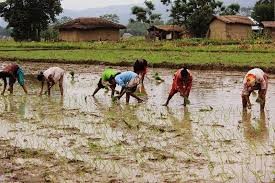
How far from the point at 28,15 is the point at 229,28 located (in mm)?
20000

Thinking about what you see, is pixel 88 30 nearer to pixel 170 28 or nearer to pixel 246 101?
pixel 170 28

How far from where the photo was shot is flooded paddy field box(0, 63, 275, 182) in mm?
6207

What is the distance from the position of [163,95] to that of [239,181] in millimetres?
8812

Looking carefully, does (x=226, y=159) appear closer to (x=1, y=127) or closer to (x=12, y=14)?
(x=1, y=127)

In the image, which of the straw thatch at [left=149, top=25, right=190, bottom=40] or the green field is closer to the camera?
the green field

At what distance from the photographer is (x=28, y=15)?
164ft

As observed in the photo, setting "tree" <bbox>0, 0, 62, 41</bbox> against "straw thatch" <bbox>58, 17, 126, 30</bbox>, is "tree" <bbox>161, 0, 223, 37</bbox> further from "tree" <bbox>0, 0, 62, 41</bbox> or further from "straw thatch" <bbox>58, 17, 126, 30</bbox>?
"tree" <bbox>0, 0, 62, 41</bbox>

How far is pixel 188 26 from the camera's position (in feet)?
165

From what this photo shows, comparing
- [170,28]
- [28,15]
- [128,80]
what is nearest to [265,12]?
[170,28]

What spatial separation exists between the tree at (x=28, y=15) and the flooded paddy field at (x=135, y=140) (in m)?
37.7

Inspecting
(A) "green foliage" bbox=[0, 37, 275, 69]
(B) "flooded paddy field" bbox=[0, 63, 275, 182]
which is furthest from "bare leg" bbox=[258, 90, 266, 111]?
(A) "green foliage" bbox=[0, 37, 275, 69]

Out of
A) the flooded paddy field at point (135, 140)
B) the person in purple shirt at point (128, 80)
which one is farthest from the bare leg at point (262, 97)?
the person in purple shirt at point (128, 80)

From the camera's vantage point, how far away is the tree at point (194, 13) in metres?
48.3

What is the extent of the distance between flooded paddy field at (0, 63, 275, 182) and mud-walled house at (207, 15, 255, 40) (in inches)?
1300
